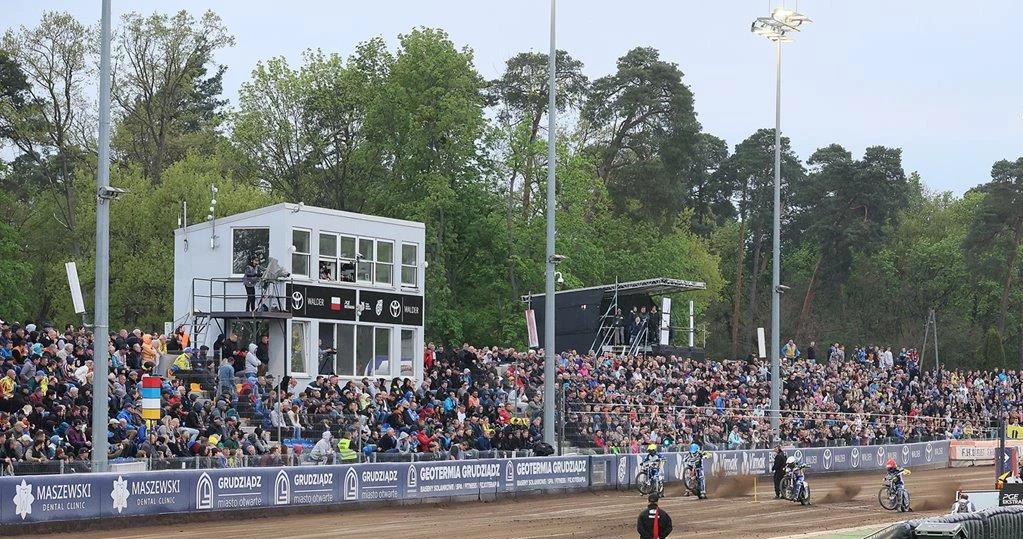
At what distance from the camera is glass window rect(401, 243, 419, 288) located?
40625 mm

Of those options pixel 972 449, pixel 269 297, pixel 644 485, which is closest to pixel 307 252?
pixel 269 297

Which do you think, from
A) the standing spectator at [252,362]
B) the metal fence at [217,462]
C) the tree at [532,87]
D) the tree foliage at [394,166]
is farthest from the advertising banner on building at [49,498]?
the tree at [532,87]

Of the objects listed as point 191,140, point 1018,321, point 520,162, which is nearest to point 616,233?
point 520,162

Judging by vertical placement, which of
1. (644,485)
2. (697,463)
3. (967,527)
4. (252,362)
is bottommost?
(644,485)

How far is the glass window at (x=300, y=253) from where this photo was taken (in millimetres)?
37338

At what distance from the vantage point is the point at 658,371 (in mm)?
45469

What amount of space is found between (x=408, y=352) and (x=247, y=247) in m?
5.58

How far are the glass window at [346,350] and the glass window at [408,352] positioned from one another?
6.02 feet

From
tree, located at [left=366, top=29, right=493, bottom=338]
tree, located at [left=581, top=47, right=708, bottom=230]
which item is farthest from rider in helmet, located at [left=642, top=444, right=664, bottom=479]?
tree, located at [left=581, top=47, right=708, bottom=230]

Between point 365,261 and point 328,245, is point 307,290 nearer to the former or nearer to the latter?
point 328,245

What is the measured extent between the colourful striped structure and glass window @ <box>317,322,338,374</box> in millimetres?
11472

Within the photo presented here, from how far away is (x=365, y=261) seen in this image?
129 ft

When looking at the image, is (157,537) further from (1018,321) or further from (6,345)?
(1018,321)

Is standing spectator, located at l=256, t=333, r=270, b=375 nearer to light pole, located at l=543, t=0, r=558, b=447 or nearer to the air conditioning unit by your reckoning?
light pole, located at l=543, t=0, r=558, b=447
